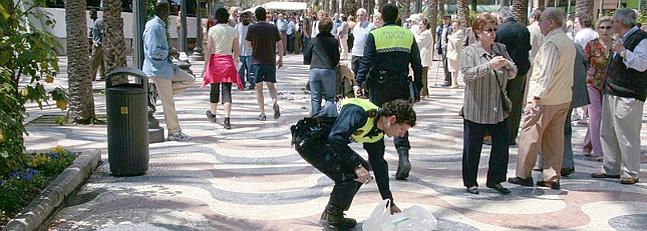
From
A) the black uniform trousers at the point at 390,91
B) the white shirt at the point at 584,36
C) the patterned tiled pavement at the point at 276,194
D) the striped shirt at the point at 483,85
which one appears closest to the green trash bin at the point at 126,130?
the patterned tiled pavement at the point at 276,194

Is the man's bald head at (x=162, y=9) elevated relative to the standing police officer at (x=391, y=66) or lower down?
elevated

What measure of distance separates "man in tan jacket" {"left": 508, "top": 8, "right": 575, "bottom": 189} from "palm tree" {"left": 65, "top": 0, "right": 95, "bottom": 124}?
6212mm

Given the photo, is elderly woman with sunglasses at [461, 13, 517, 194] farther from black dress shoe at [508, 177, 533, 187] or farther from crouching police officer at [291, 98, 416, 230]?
crouching police officer at [291, 98, 416, 230]

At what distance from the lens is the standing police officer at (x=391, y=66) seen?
6.50m

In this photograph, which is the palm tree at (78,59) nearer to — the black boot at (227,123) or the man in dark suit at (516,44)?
the black boot at (227,123)

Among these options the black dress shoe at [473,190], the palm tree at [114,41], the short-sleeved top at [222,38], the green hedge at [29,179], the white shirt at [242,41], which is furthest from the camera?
the white shirt at [242,41]

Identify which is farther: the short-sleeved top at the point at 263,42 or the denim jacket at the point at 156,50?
the short-sleeved top at the point at 263,42

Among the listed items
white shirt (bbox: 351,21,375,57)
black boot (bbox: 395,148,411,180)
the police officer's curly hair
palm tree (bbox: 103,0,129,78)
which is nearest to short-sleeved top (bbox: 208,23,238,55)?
palm tree (bbox: 103,0,129,78)

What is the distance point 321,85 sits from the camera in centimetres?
910

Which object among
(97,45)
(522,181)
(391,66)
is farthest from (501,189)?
(97,45)

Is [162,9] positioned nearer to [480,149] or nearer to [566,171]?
[480,149]

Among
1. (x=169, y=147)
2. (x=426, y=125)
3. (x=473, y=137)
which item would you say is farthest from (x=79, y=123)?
(x=473, y=137)

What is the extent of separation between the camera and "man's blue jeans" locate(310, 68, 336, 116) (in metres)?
9.01

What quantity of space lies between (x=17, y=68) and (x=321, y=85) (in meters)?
4.45
